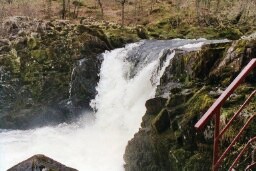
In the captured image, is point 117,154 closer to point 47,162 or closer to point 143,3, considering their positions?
point 47,162

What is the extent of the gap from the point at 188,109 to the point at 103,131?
8.44 meters

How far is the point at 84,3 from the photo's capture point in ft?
151

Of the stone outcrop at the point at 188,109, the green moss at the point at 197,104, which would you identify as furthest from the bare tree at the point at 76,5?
the green moss at the point at 197,104

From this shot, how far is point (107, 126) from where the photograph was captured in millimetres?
19406

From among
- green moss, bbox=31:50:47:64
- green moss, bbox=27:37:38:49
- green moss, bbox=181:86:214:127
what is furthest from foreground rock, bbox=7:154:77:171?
green moss, bbox=27:37:38:49

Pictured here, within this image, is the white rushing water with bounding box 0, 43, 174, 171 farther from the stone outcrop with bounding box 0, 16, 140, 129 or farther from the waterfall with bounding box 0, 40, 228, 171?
the stone outcrop with bounding box 0, 16, 140, 129

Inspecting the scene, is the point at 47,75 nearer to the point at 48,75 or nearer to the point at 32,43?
the point at 48,75

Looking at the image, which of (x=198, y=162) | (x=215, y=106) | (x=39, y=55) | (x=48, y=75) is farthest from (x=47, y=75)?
(x=215, y=106)

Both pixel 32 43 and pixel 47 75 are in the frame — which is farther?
pixel 32 43

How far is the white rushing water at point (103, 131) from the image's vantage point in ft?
54.9

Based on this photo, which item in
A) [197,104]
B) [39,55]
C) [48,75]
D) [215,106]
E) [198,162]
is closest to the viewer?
[215,106]

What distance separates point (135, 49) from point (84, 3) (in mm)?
25146

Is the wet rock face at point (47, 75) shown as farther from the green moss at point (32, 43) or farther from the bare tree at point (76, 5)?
the bare tree at point (76, 5)

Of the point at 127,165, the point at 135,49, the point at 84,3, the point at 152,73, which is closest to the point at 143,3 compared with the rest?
the point at 84,3
